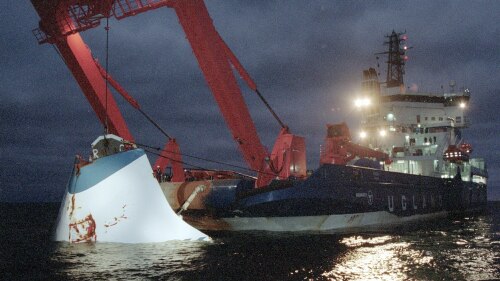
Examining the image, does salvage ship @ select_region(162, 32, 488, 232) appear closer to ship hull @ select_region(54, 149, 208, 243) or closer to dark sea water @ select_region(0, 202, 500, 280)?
dark sea water @ select_region(0, 202, 500, 280)

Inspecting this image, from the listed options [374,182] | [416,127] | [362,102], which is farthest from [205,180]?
[416,127]

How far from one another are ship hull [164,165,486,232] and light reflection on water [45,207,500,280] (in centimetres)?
172

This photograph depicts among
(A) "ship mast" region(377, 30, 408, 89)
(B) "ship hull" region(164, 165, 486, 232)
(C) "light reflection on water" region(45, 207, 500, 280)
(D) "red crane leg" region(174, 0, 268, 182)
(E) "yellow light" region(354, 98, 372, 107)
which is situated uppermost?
(A) "ship mast" region(377, 30, 408, 89)

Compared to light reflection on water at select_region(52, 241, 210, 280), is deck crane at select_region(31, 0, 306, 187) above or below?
above

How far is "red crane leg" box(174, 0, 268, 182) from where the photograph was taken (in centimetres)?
1570

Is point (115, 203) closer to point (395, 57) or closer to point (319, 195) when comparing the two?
point (319, 195)

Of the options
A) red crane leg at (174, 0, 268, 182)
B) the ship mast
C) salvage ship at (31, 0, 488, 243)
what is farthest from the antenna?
red crane leg at (174, 0, 268, 182)

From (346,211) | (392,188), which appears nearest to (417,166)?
(392,188)

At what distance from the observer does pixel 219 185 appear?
1647cm

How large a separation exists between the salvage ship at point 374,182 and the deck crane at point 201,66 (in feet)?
2.32

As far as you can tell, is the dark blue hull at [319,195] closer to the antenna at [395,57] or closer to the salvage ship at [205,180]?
the salvage ship at [205,180]

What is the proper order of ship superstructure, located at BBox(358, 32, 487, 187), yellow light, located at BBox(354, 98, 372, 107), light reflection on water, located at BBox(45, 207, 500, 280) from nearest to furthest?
light reflection on water, located at BBox(45, 207, 500, 280) → ship superstructure, located at BBox(358, 32, 487, 187) → yellow light, located at BBox(354, 98, 372, 107)

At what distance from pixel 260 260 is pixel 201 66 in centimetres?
796

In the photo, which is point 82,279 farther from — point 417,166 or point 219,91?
point 417,166
